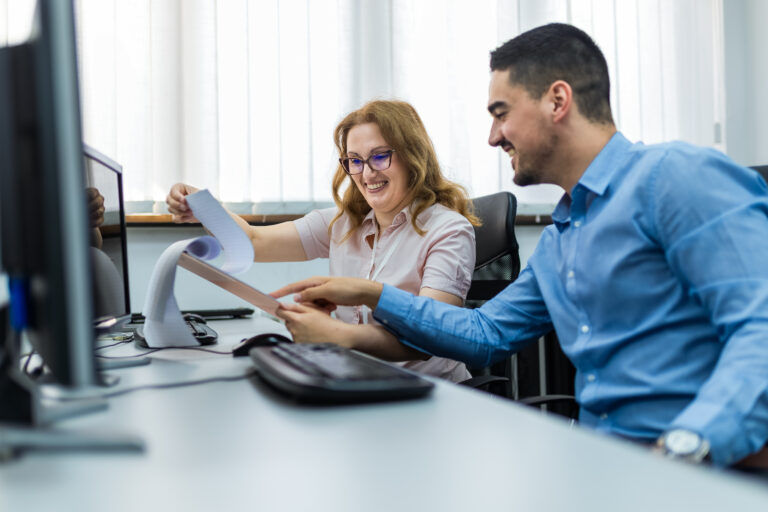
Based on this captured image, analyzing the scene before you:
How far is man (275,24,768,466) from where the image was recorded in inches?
28.6

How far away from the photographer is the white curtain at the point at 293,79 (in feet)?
6.61

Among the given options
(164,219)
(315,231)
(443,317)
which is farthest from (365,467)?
(164,219)

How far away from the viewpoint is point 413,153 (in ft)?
4.95

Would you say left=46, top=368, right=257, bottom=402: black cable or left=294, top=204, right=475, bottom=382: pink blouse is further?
left=294, top=204, right=475, bottom=382: pink blouse

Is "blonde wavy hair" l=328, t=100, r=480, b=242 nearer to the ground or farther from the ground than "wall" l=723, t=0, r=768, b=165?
nearer to the ground

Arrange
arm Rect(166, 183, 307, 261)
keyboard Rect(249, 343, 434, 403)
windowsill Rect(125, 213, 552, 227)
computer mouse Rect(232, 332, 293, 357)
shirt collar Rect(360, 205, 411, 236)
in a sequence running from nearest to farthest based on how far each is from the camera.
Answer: keyboard Rect(249, 343, 434, 403)
computer mouse Rect(232, 332, 293, 357)
shirt collar Rect(360, 205, 411, 236)
arm Rect(166, 183, 307, 261)
windowsill Rect(125, 213, 552, 227)

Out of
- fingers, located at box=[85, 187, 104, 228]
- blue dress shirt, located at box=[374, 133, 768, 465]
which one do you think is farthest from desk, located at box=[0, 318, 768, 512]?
fingers, located at box=[85, 187, 104, 228]

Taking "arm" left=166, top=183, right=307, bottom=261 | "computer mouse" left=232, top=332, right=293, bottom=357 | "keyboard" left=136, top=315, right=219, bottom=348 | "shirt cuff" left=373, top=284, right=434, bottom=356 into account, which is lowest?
"keyboard" left=136, top=315, right=219, bottom=348

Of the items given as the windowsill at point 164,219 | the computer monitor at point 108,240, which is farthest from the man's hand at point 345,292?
the windowsill at point 164,219

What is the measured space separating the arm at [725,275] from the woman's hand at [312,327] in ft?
1.79

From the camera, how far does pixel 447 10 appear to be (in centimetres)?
232

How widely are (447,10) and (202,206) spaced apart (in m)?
1.59

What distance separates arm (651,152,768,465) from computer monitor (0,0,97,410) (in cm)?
64

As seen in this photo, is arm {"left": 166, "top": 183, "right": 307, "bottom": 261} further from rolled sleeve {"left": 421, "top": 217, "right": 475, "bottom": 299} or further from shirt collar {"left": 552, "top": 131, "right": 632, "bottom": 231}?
shirt collar {"left": 552, "top": 131, "right": 632, "bottom": 231}
